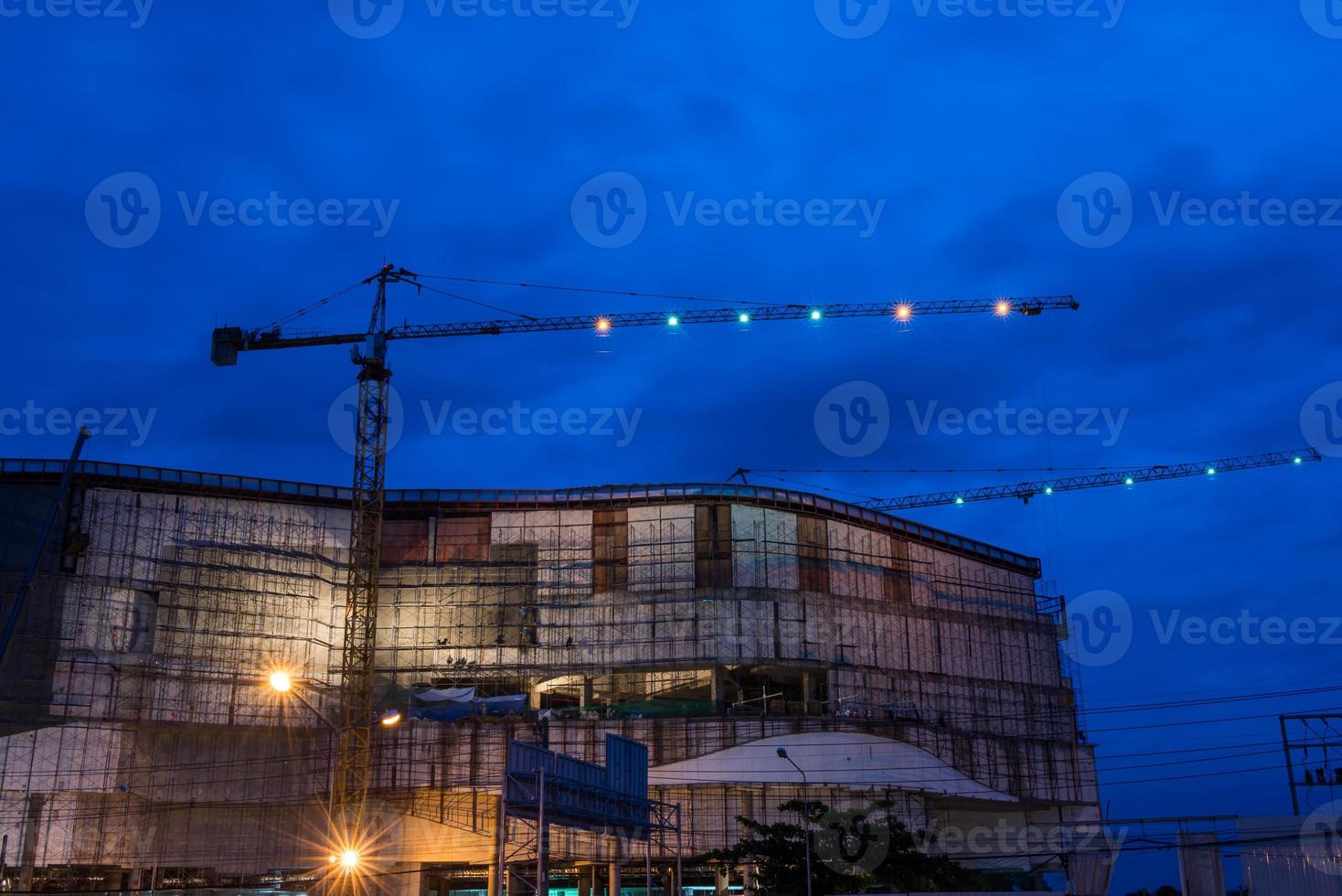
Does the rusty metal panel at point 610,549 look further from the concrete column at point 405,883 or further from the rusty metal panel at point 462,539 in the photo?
the concrete column at point 405,883

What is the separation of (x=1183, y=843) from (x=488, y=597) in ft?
178

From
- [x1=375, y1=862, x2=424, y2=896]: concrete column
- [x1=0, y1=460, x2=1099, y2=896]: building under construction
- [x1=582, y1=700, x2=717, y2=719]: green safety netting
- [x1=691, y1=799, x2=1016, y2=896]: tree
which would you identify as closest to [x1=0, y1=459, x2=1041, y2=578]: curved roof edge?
[x1=0, y1=460, x2=1099, y2=896]: building under construction

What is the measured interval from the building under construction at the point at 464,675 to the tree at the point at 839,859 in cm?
2086

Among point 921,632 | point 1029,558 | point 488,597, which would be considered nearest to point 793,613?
point 921,632

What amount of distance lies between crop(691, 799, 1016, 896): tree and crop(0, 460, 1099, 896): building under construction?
20857 millimetres

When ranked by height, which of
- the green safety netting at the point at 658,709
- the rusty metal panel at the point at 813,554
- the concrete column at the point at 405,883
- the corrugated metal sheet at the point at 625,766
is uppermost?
the rusty metal panel at the point at 813,554

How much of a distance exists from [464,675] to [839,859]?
131 feet

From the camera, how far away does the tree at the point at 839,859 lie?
5344 centimetres

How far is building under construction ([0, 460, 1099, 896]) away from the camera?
79125 mm

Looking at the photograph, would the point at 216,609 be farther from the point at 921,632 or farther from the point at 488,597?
the point at 921,632

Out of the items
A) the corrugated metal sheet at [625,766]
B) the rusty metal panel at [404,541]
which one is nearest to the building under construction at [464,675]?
the rusty metal panel at [404,541]

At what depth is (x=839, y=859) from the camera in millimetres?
54969

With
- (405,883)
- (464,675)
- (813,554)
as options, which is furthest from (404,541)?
(813,554)

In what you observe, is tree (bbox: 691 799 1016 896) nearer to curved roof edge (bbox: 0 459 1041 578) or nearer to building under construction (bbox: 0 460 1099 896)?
building under construction (bbox: 0 460 1099 896)
